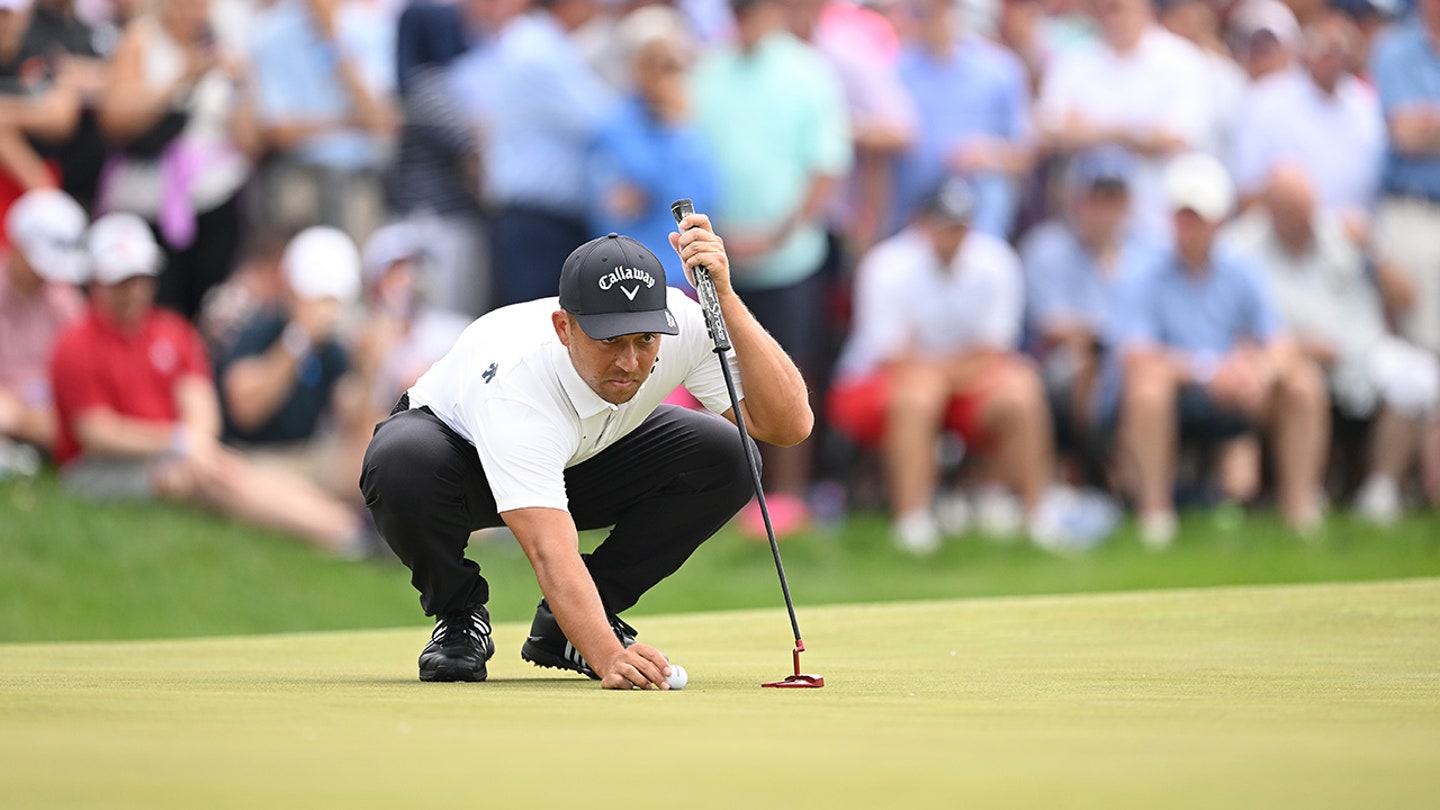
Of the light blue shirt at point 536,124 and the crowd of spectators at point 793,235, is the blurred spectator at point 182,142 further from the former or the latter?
the light blue shirt at point 536,124

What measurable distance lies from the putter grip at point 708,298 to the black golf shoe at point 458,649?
1.15 metres

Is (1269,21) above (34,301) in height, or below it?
above

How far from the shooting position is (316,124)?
11820 millimetres

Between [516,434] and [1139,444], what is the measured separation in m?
7.12

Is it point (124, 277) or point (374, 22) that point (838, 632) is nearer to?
point (124, 277)

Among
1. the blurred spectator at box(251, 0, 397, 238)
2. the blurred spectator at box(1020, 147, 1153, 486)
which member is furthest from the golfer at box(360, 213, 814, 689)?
the blurred spectator at box(1020, 147, 1153, 486)

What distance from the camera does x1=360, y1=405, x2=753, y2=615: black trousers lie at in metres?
6.18

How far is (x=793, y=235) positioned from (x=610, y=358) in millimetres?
6720

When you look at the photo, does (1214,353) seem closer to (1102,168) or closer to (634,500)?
(1102,168)

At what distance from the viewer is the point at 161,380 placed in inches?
427

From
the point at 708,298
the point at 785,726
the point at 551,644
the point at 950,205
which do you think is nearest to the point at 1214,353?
the point at 950,205

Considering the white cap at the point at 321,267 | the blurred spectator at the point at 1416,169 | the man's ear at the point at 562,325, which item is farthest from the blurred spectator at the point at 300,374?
the blurred spectator at the point at 1416,169

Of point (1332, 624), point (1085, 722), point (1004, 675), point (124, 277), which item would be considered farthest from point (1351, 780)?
point (124, 277)

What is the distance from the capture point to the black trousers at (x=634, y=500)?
20.3 ft
